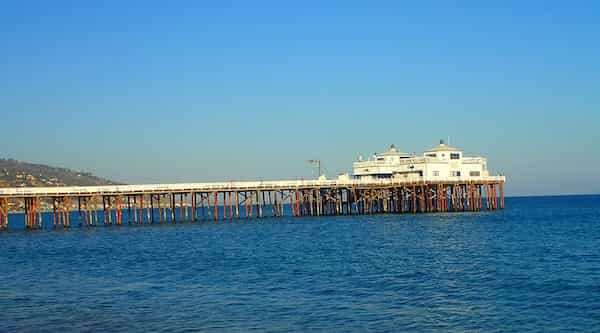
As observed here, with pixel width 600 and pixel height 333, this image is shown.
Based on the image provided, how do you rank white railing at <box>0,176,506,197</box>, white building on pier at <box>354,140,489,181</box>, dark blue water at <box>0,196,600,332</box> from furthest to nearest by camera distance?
white building on pier at <box>354,140,489,181</box>
white railing at <box>0,176,506,197</box>
dark blue water at <box>0,196,600,332</box>

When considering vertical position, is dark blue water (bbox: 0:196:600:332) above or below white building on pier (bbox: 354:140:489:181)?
below

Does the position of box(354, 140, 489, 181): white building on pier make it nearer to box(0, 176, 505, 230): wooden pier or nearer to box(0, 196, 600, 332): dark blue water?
box(0, 176, 505, 230): wooden pier

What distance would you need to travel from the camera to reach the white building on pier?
285 ft

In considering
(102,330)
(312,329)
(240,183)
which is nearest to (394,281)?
(312,329)

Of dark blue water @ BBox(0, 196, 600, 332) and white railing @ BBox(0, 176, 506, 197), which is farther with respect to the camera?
white railing @ BBox(0, 176, 506, 197)

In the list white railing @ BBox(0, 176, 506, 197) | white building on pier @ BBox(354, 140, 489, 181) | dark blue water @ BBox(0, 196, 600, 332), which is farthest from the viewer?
white building on pier @ BBox(354, 140, 489, 181)

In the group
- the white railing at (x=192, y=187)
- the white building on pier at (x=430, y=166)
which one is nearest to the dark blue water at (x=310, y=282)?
the white railing at (x=192, y=187)

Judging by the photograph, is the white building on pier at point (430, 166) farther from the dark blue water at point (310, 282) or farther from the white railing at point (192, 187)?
the dark blue water at point (310, 282)

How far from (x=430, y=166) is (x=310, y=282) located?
53813 millimetres

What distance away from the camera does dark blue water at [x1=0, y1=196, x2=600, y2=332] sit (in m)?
26.8

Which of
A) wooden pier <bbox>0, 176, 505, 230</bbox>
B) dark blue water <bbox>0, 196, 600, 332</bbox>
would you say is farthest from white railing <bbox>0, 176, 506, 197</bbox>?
dark blue water <bbox>0, 196, 600, 332</bbox>

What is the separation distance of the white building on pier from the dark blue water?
24.9m

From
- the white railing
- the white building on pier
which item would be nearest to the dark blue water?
the white railing

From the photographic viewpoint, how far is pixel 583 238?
2232 inches
